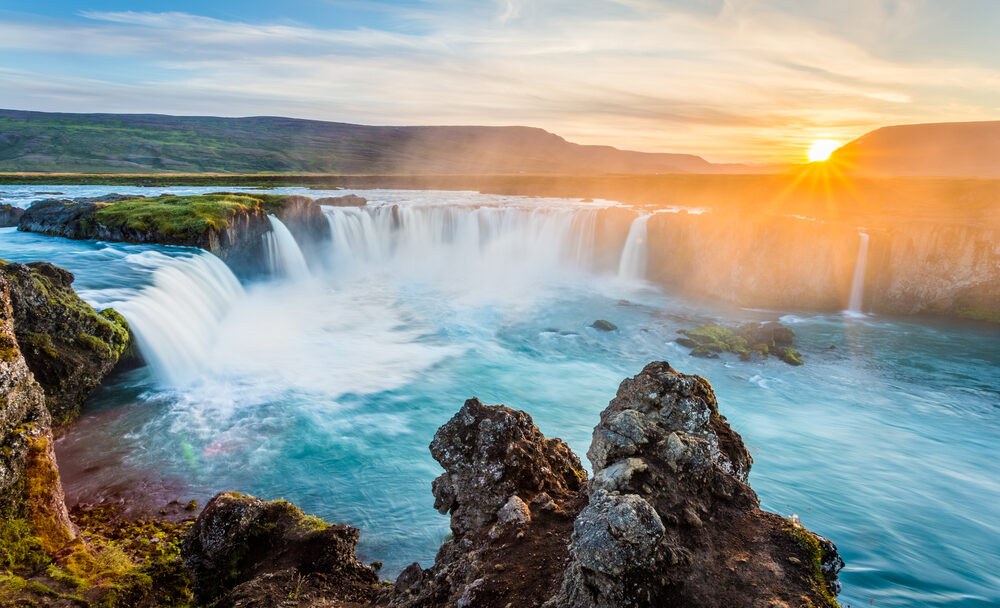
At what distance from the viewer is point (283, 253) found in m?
37.0

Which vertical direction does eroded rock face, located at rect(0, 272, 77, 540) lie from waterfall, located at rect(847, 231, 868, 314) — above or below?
below

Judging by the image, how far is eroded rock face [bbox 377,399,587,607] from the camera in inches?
210

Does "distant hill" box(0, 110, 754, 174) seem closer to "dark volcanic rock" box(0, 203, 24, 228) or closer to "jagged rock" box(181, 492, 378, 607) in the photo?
"dark volcanic rock" box(0, 203, 24, 228)

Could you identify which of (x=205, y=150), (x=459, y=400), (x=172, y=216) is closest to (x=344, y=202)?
(x=172, y=216)

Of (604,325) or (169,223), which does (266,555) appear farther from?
(169,223)

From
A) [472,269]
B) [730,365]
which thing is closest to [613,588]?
[730,365]

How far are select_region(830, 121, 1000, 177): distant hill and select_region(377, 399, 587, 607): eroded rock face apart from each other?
99.4 metres

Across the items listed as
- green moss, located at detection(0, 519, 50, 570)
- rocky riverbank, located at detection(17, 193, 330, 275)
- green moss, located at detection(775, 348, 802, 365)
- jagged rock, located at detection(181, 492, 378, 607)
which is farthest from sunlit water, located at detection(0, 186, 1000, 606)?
green moss, located at detection(0, 519, 50, 570)

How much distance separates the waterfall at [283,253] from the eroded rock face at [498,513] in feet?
107

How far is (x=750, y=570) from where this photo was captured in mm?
4945

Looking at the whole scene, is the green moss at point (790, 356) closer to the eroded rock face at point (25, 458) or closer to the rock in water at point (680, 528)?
the rock in water at point (680, 528)

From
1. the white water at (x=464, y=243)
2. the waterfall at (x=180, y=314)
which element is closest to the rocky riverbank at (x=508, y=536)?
the waterfall at (x=180, y=314)

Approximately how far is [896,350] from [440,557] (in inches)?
1127

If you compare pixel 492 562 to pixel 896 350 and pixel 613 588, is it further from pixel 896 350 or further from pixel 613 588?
pixel 896 350
